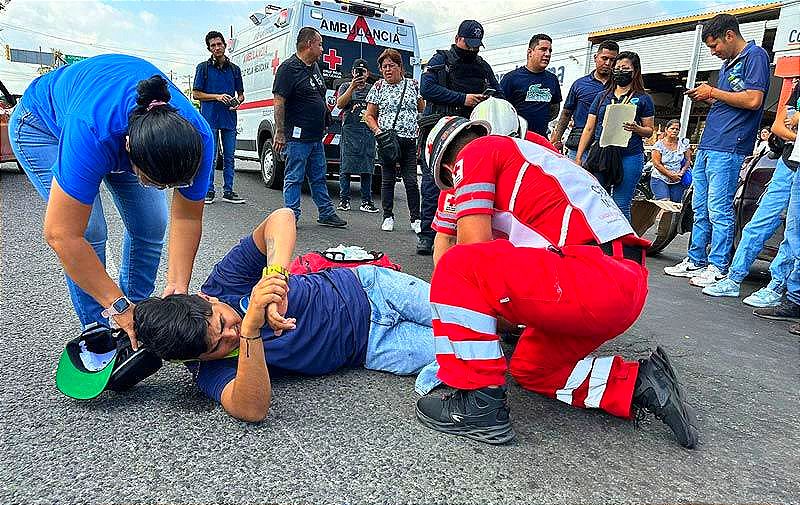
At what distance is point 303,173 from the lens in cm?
604

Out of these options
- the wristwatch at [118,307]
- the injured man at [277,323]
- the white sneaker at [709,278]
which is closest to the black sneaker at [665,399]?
the injured man at [277,323]

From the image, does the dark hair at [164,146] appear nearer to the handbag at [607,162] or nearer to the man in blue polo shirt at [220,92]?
the handbag at [607,162]

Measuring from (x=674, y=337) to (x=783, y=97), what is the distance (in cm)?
249

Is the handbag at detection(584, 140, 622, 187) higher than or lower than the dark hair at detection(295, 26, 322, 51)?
lower

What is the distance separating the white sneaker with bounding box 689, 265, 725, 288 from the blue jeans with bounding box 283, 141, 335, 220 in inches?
138

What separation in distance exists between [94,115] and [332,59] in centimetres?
678

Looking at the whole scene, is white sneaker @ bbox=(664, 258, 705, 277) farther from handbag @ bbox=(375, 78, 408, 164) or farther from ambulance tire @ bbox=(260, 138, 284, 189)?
ambulance tire @ bbox=(260, 138, 284, 189)

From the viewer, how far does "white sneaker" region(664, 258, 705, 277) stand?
535 cm

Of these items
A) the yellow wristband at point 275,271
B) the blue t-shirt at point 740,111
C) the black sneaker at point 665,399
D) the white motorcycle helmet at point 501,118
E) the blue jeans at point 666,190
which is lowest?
the black sneaker at point 665,399

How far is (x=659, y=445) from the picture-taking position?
7.20 feet

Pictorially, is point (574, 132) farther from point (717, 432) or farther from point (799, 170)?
point (717, 432)

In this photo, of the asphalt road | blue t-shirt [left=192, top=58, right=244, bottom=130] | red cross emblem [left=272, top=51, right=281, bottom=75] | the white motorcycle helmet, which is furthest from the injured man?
red cross emblem [left=272, top=51, right=281, bottom=75]

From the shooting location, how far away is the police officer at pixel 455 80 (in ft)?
16.3

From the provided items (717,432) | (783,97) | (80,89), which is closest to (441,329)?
(717,432)
